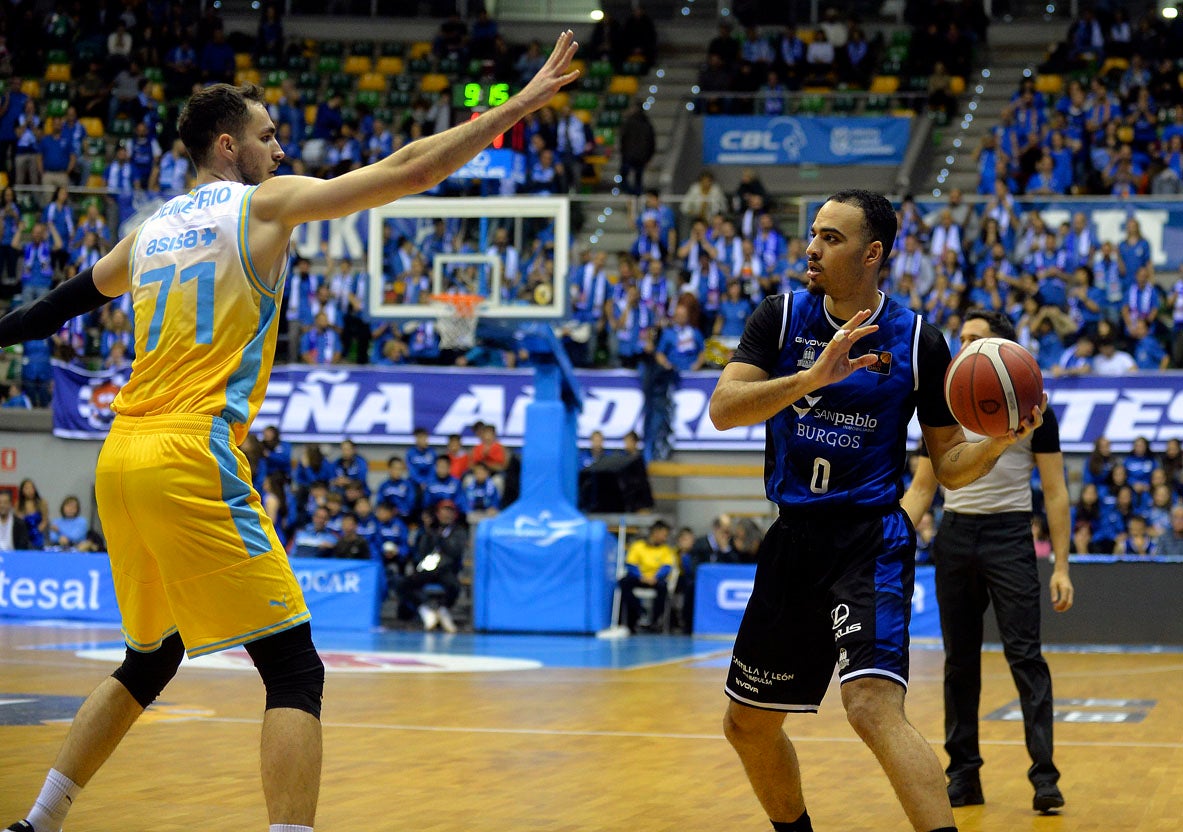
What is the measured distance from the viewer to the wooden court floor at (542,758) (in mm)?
6262

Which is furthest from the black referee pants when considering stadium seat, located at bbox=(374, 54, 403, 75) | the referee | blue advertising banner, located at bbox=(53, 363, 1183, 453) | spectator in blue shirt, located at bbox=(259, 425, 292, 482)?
stadium seat, located at bbox=(374, 54, 403, 75)

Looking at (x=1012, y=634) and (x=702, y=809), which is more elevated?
(x=1012, y=634)

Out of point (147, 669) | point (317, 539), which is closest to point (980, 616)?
point (147, 669)

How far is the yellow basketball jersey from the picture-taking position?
4539 mm

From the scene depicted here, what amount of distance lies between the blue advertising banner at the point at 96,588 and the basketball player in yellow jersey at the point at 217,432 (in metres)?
12.7

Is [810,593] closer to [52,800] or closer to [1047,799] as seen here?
[1047,799]

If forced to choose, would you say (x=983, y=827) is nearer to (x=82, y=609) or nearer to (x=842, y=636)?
(x=842, y=636)

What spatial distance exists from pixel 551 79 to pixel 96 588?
15209 millimetres

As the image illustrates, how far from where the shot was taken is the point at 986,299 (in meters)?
20.2

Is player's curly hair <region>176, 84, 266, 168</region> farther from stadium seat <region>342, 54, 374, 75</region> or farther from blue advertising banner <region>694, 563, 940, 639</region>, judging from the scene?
stadium seat <region>342, 54, 374, 75</region>

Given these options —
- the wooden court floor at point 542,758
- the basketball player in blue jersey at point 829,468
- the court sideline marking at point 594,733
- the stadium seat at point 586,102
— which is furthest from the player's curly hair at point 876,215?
the stadium seat at point 586,102

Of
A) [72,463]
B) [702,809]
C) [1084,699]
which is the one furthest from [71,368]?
[702,809]

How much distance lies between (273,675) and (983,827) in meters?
3.30

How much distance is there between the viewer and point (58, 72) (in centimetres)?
2889
